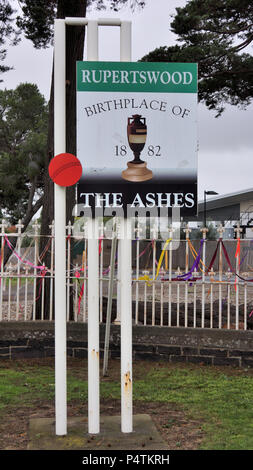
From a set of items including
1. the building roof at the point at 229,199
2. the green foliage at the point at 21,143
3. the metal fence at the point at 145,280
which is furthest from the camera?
the building roof at the point at 229,199

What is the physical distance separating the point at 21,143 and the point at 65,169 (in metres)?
28.9

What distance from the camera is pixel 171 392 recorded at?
615cm

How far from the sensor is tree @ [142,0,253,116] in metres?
12.9

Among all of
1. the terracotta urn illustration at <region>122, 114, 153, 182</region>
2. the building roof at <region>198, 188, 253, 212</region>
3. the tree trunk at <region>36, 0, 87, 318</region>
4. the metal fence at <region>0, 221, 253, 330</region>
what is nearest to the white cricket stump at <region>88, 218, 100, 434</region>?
the terracotta urn illustration at <region>122, 114, 153, 182</region>

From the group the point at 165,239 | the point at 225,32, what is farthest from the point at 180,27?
the point at 165,239

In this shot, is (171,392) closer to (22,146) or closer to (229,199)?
(22,146)

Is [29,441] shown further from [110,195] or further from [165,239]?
[165,239]

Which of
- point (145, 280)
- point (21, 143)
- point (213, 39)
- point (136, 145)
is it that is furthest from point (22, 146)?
point (136, 145)

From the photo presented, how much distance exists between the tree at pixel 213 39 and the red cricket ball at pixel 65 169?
876 centimetres

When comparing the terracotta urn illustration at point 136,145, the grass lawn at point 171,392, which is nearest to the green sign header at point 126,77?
the terracotta urn illustration at point 136,145

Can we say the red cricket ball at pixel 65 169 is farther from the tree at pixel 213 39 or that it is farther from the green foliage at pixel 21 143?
the green foliage at pixel 21 143

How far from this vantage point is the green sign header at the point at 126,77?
4629 mm

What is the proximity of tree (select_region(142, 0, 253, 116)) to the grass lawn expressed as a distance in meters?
8.02

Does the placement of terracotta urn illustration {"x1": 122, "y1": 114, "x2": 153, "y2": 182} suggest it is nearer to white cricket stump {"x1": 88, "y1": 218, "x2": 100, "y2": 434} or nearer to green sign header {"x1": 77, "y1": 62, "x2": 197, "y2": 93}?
green sign header {"x1": 77, "y1": 62, "x2": 197, "y2": 93}
